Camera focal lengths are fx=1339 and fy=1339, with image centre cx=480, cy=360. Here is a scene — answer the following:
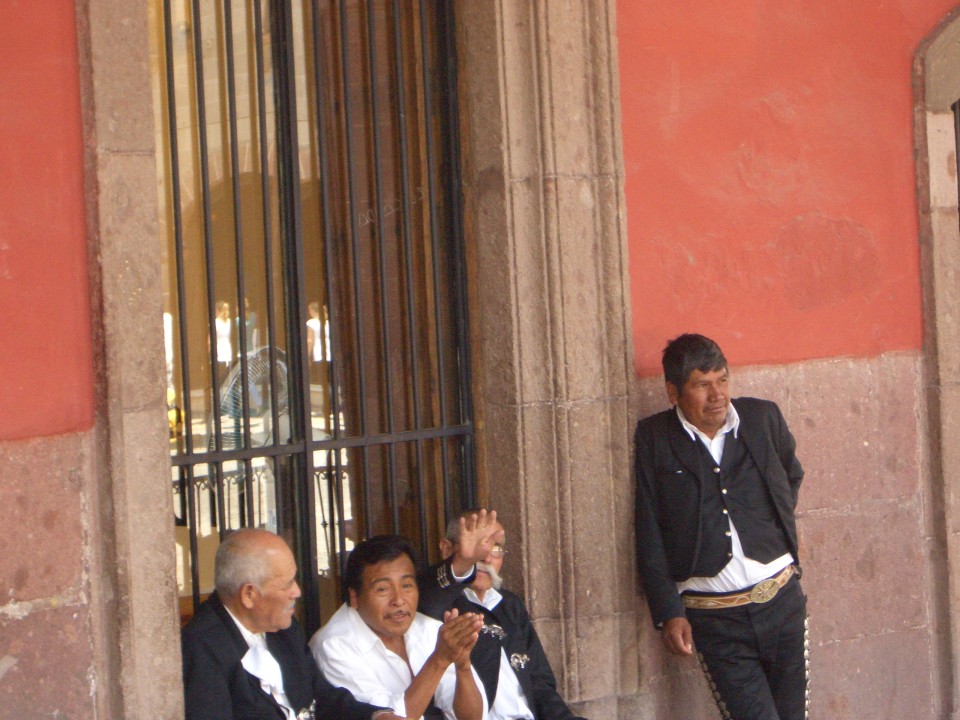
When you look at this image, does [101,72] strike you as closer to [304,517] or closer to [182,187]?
[182,187]

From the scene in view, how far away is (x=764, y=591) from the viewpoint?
4539 mm

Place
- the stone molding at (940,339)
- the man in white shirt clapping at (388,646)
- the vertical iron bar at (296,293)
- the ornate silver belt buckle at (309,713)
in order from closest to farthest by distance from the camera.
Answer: the ornate silver belt buckle at (309,713) < the man in white shirt clapping at (388,646) < the vertical iron bar at (296,293) < the stone molding at (940,339)

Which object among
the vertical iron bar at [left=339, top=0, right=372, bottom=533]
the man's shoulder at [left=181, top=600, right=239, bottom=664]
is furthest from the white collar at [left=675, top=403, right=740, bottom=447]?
the man's shoulder at [left=181, top=600, right=239, bottom=664]

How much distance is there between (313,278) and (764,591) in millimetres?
1861

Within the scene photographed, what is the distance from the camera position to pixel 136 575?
11.9ft

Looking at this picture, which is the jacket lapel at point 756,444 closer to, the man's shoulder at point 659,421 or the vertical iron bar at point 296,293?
the man's shoulder at point 659,421

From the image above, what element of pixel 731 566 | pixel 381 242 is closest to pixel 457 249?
pixel 381 242

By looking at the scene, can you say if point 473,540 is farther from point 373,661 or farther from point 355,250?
point 355,250

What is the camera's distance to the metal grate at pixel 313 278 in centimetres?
421

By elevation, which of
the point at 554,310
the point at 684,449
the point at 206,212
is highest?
the point at 206,212

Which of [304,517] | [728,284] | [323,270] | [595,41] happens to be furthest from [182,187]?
[728,284]

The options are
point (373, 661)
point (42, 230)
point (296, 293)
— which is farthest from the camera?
point (296, 293)

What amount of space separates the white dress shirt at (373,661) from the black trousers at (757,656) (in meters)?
0.89

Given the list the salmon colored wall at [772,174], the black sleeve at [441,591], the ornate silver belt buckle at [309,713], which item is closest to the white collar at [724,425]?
the salmon colored wall at [772,174]
